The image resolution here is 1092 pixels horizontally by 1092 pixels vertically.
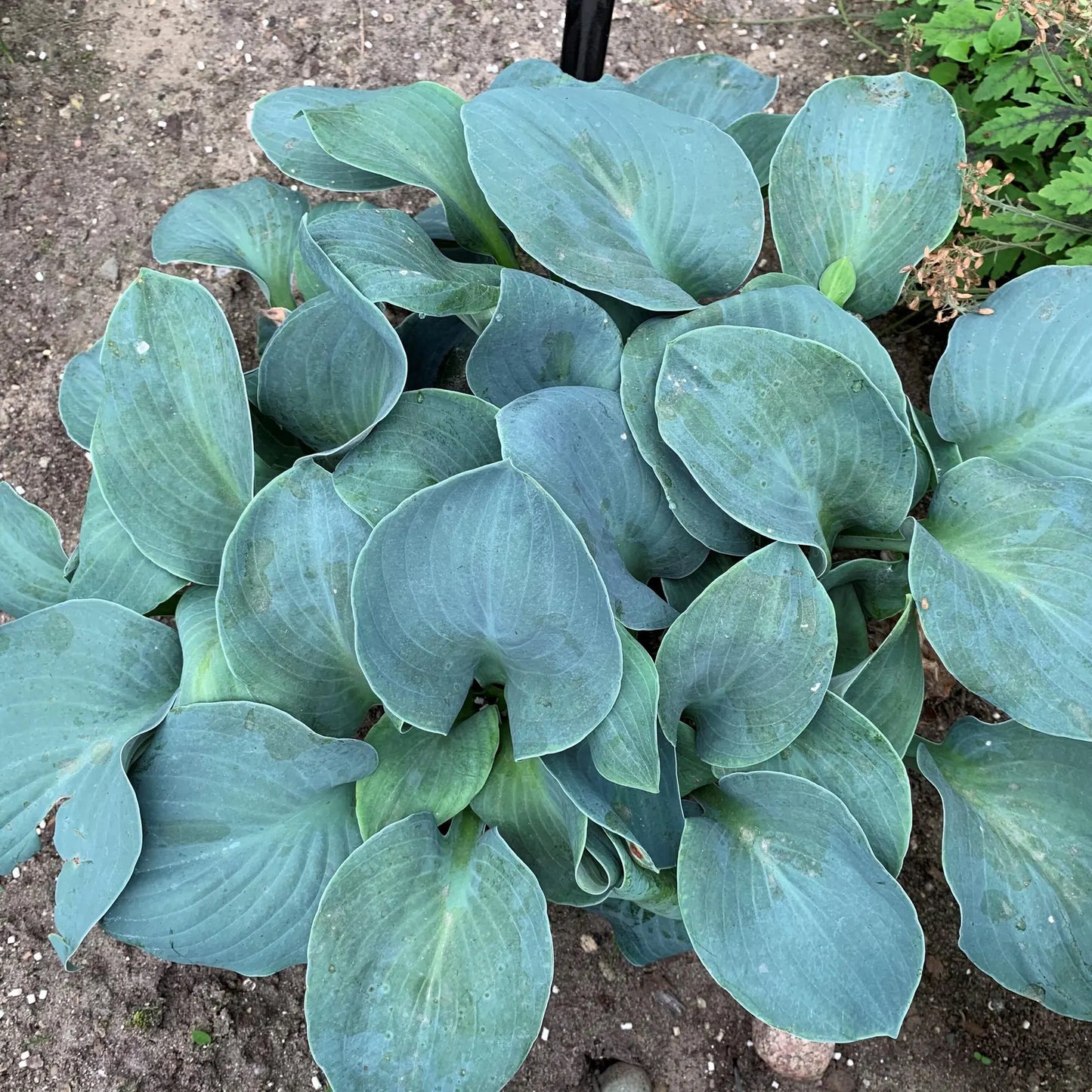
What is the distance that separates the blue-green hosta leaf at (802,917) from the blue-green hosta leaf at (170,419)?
72cm

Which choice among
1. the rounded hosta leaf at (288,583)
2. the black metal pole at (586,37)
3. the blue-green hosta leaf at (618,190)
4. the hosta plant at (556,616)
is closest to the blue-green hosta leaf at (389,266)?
the hosta plant at (556,616)

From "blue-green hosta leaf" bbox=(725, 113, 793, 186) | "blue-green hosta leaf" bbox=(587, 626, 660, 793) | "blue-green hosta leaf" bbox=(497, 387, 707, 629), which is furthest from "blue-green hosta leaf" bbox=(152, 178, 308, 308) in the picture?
"blue-green hosta leaf" bbox=(587, 626, 660, 793)

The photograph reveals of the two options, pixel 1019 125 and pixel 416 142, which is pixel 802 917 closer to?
pixel 416 142


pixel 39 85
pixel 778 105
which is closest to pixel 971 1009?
pixel 778 105

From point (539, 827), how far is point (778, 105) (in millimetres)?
1630

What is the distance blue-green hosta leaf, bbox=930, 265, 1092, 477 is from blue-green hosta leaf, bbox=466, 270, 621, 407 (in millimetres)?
485

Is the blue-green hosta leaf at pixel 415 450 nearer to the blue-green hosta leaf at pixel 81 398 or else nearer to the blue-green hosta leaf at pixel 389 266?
the blue-green hosta leaf at pixel 389 266

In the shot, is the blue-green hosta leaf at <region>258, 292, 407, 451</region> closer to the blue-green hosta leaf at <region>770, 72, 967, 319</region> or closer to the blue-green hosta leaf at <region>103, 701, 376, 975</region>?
the blue-green hosta leaf at <region>103, 701, 376, 975</region>

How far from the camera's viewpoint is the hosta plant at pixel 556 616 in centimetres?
106

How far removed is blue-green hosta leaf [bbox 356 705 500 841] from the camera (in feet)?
3.85

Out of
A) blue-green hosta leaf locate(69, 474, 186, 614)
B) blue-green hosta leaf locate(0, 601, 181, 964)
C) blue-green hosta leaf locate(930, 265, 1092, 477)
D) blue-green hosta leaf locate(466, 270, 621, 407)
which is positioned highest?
blue-green hosta leaf locate(466, 270, 621, 407)

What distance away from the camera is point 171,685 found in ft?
4.07

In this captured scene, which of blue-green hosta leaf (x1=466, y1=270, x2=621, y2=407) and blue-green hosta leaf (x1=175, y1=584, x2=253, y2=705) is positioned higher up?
blue-green hosta leaf (x1=466, y1=270, x2=621, y2=407)

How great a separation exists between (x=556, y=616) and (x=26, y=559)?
2.63 ft
